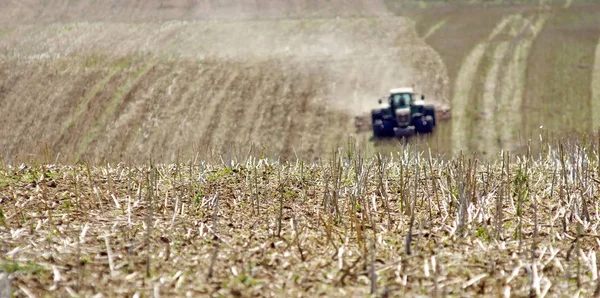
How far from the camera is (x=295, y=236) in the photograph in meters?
7.14

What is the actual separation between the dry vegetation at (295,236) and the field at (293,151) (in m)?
0.03

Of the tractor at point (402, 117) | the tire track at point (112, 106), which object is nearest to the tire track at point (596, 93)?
the tractor at point (402, 117)

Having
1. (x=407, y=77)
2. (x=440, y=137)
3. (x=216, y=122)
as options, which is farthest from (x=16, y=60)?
(x=440, y=137)

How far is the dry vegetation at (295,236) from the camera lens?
5867 millimetres

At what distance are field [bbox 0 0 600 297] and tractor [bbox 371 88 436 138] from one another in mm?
673

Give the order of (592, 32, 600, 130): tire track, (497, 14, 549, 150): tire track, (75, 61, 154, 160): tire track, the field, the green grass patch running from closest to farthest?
the field → (497, 14, 549, 150): tire track → (75, 61, 154, 160): tire track → (592, 32, 600, 130): tire track → the green grass patch

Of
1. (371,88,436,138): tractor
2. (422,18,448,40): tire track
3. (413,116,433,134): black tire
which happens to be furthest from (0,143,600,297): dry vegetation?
(422,18,448,40): tire track

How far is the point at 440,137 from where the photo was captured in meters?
28.3

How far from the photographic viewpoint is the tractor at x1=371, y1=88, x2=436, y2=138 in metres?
28.0

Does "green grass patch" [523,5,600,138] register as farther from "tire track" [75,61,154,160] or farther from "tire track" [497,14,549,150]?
"tire track" [75,61,154,160]

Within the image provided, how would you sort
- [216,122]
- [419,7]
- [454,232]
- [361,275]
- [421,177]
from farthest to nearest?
[419,7]
[216,122]
[421,177]
[454,232]
[361,275]

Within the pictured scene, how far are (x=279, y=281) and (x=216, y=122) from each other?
83.2 ft

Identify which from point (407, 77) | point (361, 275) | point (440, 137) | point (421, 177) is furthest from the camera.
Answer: point (407, 77)

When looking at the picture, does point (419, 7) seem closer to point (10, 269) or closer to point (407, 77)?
point (407, 77)
